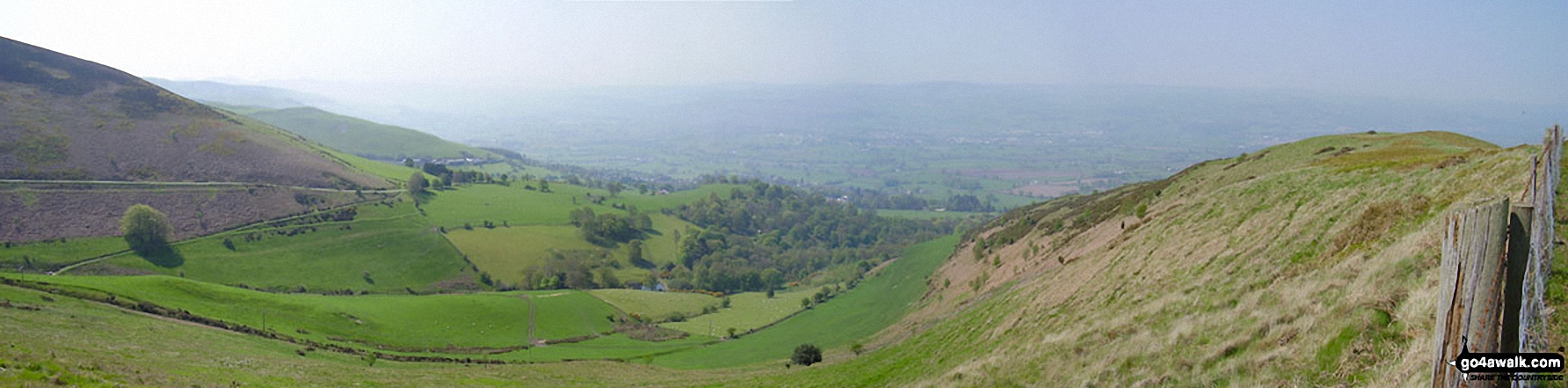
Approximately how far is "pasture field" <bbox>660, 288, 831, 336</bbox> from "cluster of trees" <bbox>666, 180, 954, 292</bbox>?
765 inches

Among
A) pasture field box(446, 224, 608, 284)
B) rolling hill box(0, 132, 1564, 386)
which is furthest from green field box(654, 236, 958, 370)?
pasture field box(446, 224, 608, 284)

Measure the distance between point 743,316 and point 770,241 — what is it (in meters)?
81.7

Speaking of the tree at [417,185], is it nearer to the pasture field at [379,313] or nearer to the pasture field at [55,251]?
the pasture field at [55,251]

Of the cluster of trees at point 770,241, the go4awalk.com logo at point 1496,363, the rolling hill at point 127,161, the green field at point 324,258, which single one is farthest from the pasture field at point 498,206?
the go4awalk.com logo at point 1496,363

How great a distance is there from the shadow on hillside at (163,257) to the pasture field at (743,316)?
63951mm

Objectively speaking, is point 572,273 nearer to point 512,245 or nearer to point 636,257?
point 512,245

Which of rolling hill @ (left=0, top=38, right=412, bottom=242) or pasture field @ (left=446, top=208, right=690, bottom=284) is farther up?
rolling hill @ (left=0, top=38, right=412, bottom=242)

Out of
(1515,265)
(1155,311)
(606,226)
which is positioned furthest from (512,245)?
(1515,265)

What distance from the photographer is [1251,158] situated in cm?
4638

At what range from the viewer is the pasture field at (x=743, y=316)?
80000 millimetres

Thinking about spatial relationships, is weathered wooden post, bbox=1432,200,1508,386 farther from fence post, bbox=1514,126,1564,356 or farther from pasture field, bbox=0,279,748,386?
pasture field, bbox=0,279,748,386

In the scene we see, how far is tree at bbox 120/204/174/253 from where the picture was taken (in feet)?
289

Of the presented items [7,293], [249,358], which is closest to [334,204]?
[7,293]

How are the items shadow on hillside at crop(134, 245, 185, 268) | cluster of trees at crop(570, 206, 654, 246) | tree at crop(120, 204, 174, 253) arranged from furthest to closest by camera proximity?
cluster of trees at crop(570, 206, 654, 246), tree at crop(120, 204, 174, 253), shadow on hillside at crop(134, 245, 185, 268)
